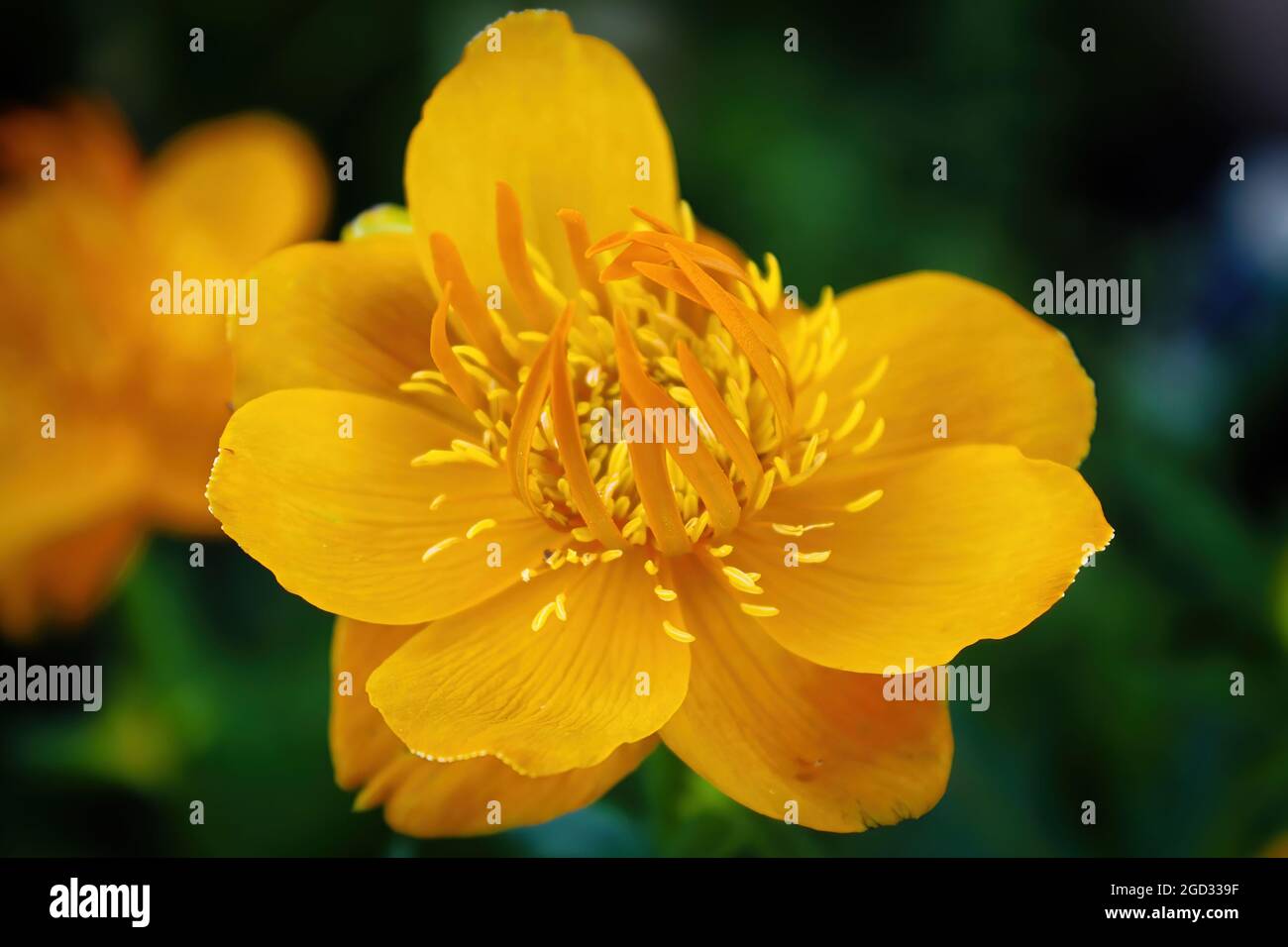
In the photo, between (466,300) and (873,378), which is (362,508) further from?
(873,378)

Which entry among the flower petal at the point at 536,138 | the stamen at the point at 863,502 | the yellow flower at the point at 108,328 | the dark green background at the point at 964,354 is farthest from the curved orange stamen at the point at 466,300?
the yellow flower at the point at 108,328

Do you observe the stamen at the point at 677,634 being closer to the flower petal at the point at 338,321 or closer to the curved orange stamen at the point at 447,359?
the curved orange stamen at the point at 447,359

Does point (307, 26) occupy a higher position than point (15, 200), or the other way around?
point (307, 26)

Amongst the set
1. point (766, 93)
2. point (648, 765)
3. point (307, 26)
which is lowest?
point (648, 765)

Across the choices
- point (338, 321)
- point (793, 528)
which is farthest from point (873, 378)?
point (338, 321)
